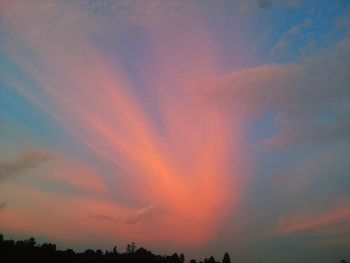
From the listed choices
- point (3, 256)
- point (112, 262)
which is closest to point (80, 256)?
point (112, 262)

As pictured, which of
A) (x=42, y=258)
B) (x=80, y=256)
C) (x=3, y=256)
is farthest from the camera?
(x=80, y=256)

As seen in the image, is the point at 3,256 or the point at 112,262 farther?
the point at 112,262

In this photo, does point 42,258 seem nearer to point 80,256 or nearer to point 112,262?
point 80,256

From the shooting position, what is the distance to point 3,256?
14712cm

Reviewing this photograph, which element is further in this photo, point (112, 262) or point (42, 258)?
point (112, 262)

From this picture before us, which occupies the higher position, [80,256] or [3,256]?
[80,256]

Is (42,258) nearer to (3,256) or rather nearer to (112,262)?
(3,256)

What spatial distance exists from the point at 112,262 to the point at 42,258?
4086 centimetres

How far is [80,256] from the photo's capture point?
190m

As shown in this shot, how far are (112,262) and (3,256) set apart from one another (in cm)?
6144

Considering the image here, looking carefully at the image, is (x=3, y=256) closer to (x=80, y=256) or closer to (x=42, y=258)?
(x=42, y=258)

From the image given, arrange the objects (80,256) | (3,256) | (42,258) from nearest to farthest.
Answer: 1. (3,256)
2. (42,258)
3. (80,256)

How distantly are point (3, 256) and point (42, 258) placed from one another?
825 inches

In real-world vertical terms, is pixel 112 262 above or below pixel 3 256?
above
